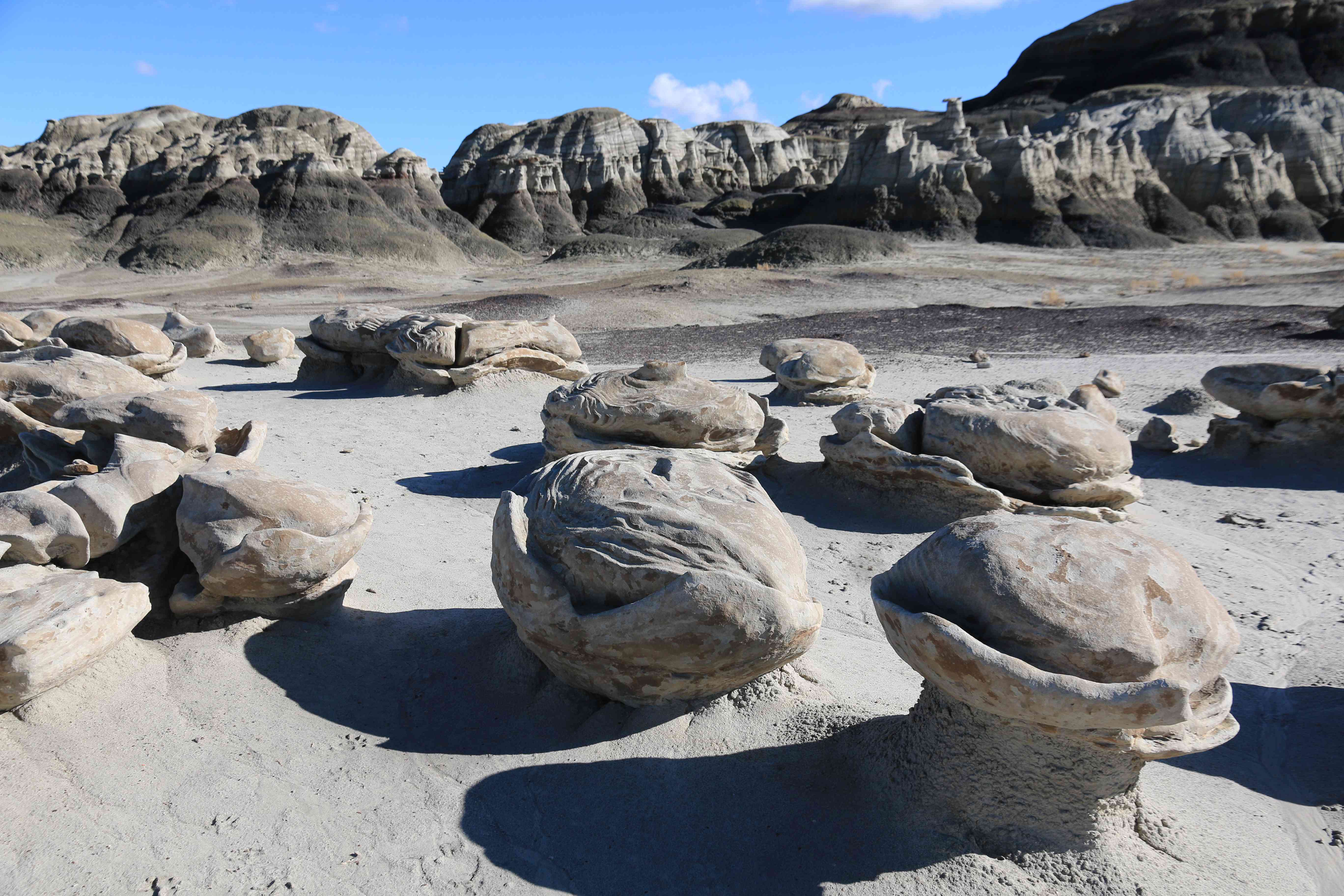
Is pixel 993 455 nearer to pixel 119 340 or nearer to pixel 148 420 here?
pixel 148 420

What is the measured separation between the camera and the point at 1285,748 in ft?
10.1

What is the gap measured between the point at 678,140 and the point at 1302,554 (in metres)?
50.4

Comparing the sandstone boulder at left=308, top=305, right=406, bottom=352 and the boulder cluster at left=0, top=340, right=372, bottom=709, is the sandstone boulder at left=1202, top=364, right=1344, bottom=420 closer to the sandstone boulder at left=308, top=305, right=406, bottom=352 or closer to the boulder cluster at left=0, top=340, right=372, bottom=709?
the boulder cluster at left=0, top=340, right=372, bottom=709

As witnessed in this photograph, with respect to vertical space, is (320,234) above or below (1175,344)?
above

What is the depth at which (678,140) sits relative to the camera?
5125cm

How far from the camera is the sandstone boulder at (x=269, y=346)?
36.1ft

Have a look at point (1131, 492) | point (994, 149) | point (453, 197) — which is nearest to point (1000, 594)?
point (1131, 492)

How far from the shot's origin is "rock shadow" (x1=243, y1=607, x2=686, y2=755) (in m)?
2.80

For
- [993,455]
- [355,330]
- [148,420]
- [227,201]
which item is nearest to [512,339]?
[355,330]

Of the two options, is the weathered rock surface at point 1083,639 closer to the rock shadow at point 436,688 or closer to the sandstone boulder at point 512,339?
the rock shadow at point 436,688

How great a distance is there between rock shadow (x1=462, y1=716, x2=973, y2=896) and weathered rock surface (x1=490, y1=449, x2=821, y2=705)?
29cm

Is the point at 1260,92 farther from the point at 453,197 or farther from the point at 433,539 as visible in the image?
the point at 433,539

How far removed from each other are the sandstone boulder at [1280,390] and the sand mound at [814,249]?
20292mm

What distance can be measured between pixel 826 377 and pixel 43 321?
29.2ft
